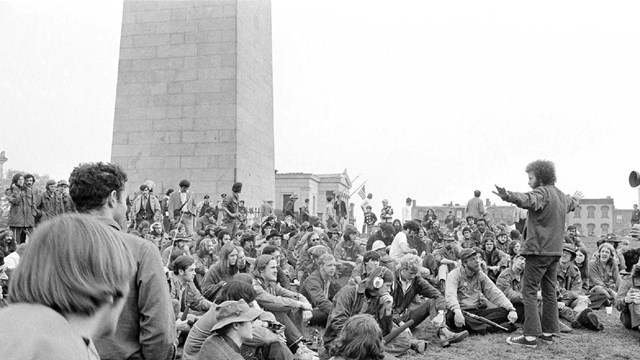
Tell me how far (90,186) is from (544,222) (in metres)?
5.51

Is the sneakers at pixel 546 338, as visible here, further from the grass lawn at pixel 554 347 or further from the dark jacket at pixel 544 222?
the dark jacket at pixel 544 222

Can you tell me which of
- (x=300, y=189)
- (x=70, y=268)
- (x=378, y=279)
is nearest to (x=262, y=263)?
(x=378, y=279)

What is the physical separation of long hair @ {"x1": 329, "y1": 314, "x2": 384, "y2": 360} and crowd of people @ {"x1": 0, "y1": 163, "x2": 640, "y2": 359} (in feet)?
0.04

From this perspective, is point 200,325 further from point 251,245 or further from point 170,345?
point 251,245

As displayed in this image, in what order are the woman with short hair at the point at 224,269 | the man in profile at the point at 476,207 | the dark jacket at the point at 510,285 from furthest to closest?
the man in profile at the point at 476,207 → the dark jacket at the point at 510,285 → the woman with short hair at the point at 224,269

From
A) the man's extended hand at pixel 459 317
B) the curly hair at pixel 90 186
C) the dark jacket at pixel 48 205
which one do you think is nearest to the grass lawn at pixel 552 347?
the man's extended hand at pixel 459 317

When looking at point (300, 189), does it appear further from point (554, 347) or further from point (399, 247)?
point (554, 347)

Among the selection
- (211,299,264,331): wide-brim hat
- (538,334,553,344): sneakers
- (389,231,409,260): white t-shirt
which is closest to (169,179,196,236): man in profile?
(389,231,409,260): white t-shirt

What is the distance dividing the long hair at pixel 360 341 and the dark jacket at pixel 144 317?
1.78 m

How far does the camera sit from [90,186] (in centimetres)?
280

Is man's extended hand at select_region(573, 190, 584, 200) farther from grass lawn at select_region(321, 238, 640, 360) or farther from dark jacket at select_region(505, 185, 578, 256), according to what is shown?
grass lawn at select_region(321, 238, 640, 360)

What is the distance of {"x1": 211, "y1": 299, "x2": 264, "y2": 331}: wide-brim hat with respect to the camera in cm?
441

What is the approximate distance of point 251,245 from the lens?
10539 millimetres

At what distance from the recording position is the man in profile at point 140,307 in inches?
104
